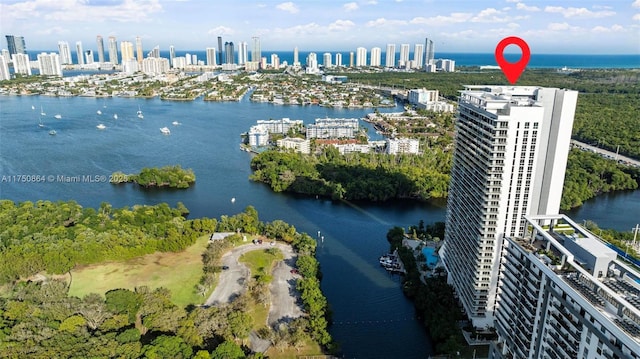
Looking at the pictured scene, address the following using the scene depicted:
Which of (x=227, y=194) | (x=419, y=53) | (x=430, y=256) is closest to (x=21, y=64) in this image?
(x=227, y=194)

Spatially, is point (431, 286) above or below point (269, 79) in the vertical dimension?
below

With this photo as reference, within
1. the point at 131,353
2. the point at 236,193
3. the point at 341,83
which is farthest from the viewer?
the point at 341,83

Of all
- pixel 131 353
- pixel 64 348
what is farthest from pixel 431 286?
pixel 64 348

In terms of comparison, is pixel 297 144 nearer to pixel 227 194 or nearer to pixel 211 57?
pixel 227 194

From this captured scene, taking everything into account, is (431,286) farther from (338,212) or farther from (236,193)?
(236,193)

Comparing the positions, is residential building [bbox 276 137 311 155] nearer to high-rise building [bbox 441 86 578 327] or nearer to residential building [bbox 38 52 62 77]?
high-rise building [bbox 441 86 578 327]

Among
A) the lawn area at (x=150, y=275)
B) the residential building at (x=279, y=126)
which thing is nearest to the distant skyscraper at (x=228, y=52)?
the residential building at (x=279, y=126)

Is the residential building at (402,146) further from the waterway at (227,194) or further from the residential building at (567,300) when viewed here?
the residential building at (567,300)
